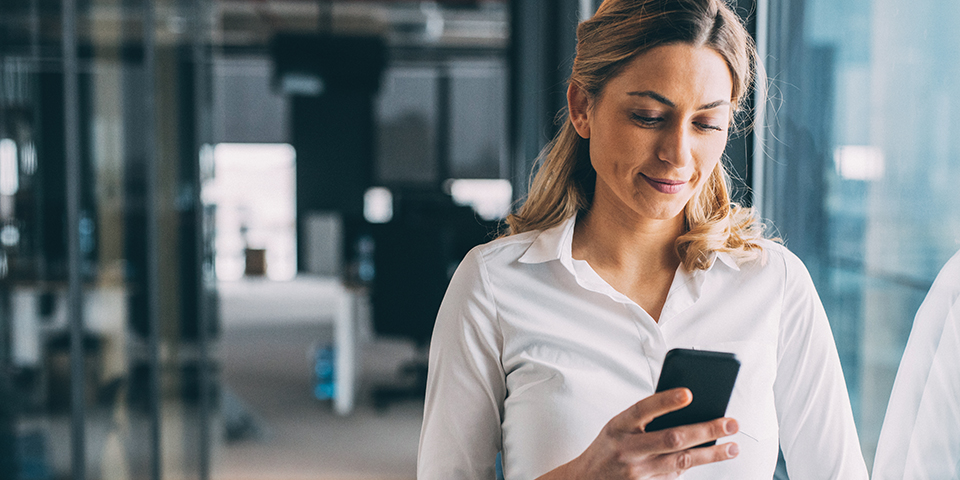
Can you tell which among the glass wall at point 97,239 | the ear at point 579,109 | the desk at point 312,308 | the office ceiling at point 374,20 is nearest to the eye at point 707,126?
the ear at point 579,109

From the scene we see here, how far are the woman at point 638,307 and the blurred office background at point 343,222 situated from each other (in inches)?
6.6

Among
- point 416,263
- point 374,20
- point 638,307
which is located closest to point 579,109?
point 638,307

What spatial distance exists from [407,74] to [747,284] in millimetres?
10567

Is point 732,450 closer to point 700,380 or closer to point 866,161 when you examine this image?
point 700,380

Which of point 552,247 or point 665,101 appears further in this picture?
point 552,247

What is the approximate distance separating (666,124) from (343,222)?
4.42 metres

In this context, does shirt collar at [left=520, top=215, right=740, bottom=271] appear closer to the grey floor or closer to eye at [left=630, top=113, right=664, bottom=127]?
eye at [left=630, top=113, right=664, bottom=127]

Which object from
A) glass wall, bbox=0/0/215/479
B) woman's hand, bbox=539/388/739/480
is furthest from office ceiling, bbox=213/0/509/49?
woman's hand, bbox=539/388/739/480

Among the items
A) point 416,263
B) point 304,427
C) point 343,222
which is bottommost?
point 304,427

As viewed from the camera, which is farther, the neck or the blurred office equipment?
the blurred office equipment

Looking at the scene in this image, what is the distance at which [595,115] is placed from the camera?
0.93 metres

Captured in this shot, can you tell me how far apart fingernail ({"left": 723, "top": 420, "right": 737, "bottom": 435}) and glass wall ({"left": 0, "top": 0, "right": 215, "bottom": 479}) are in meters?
2.56

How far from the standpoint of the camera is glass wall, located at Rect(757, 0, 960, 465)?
33.5 inches

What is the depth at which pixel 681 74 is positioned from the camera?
848 mm
